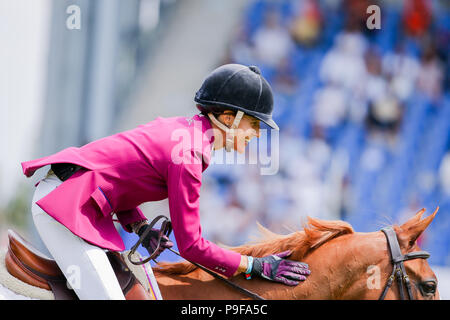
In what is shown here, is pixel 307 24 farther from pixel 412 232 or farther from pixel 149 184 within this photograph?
pixel 149 184

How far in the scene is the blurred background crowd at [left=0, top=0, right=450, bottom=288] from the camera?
687cm

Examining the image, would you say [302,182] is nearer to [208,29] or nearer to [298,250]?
[208,29]

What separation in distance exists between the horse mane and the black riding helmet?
0.57 metres

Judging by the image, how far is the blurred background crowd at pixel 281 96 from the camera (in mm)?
6871

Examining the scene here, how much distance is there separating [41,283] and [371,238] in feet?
4.78

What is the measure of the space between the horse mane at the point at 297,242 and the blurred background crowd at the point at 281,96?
3676mm

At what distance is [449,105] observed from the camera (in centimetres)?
802

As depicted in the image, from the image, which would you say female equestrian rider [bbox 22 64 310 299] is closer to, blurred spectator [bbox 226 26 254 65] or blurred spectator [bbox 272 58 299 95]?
blurred spectator [bbox 226 26 254 65]

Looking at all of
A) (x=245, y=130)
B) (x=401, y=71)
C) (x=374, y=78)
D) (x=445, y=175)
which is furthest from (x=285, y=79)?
(x=245, y=130)

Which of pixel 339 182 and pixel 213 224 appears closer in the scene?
pixel 213 224

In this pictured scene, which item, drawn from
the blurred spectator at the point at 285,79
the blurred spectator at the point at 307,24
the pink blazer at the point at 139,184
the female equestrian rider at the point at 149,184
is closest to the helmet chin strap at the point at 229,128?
the female equestrian rider at the point at 149,184

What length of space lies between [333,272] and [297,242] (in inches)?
8.4

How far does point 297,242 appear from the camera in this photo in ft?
8.56
